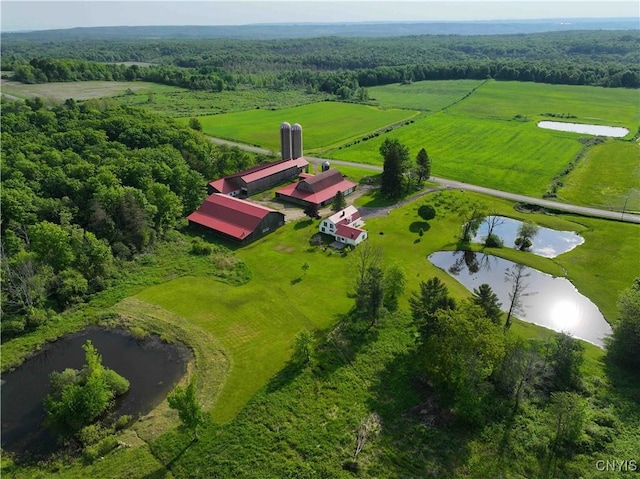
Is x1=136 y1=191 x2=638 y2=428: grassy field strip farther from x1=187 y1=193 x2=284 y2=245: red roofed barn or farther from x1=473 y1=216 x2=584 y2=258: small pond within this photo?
x1=187 y1=193 x2=284 y2=245: red roofed barn

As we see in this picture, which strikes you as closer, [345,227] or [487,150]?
[345,227]

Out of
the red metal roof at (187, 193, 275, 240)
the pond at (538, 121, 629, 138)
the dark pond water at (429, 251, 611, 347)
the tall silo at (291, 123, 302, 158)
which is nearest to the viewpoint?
the dark pond water at (429, 251, 611, 347)

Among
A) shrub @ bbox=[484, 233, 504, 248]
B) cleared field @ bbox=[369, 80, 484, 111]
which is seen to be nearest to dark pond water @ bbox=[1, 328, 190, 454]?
shrub @ bbox=[484, 233, 504, 248]

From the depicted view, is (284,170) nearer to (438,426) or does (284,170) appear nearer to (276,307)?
(276,307)

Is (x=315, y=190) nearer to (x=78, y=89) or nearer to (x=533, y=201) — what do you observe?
(x=533, y=201)

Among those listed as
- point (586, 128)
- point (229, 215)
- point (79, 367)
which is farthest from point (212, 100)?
point (79, 367)

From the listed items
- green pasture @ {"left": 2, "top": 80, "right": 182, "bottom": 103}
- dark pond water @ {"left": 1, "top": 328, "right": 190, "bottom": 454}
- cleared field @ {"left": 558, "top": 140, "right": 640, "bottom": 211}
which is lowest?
dark pond water @ {"left": 1, "top": 328, "right": 190, "bottom": 454}

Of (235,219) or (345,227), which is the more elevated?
(235,219)
